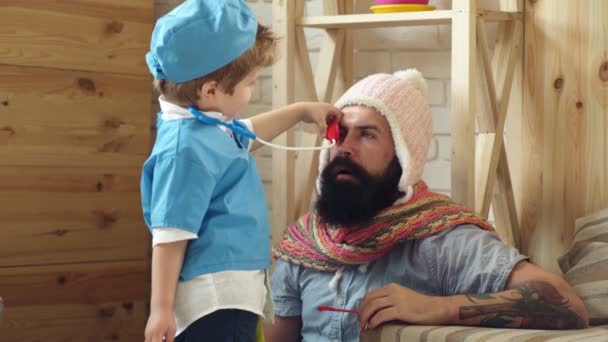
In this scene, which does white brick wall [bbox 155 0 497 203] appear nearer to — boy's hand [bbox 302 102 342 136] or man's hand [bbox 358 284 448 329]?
boy's hand [bbox 302 102 342 136]

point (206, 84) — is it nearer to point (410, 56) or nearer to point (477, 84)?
point (477, 84)

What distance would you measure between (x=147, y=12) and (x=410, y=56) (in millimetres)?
777

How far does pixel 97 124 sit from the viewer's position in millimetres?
2668

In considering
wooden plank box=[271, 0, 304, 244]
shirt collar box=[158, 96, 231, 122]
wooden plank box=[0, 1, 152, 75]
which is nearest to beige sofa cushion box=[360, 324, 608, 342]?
shirt collar box=[158, 96, 231, 122]

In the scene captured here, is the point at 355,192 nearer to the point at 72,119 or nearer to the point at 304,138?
the point at 304,138

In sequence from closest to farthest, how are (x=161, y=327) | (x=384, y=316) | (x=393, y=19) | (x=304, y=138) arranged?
(x=161, y=327) < (x=384, y=316) < (x=393, y=19) < (x=304, y=138)

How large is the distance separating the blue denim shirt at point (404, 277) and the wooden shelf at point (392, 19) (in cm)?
54

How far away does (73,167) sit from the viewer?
2.63m

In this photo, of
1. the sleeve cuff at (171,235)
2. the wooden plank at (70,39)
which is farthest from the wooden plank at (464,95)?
the wooden plank at (70,39)

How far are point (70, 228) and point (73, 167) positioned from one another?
6.7 inches

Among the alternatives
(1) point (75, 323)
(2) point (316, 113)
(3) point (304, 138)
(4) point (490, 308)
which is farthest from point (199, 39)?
(1) point (75, 323)

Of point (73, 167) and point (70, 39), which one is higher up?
point (70, 39)

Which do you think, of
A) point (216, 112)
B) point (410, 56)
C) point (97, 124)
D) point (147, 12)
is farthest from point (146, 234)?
point (216, 112)

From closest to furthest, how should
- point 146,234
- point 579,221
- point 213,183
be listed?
point 213,183 → point 579,221 → point 146,234
